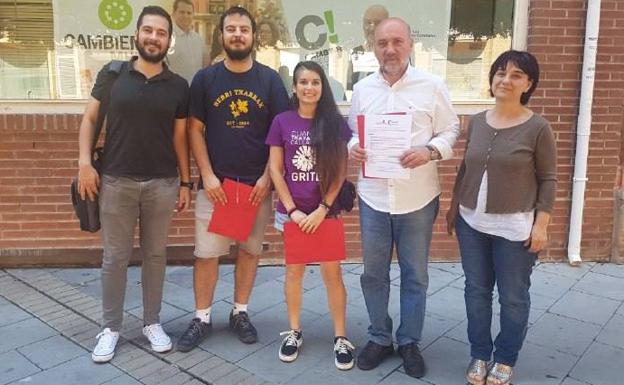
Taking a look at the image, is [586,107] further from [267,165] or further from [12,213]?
[12,213]

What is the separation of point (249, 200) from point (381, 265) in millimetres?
843

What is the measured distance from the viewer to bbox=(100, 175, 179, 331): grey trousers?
10.7 ft

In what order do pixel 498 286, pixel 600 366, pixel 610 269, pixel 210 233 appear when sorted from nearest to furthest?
pixel 498 286 → pixel 600 366 → pixel 210 233 → pixel 610 269

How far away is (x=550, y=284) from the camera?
4637mm

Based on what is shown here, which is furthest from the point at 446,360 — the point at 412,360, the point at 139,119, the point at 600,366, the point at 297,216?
the point at 139,119

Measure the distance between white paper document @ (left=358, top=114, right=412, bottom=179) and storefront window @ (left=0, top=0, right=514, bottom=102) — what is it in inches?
83.6

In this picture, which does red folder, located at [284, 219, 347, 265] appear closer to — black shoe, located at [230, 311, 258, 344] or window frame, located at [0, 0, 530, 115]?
black shoe, located at [230, 311, 258, 344]

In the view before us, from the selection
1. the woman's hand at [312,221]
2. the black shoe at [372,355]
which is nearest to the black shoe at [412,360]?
the black shoe at [372,355]

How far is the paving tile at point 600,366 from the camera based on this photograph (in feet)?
10.4

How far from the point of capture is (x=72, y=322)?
12.8 ft

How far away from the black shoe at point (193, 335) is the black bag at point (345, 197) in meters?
1.18

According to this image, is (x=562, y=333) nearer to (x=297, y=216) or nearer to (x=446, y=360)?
(x=446, y=360)

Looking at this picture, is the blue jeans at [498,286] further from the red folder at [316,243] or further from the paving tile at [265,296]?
the paving tile at [265,296]

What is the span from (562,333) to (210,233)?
7.73ft
